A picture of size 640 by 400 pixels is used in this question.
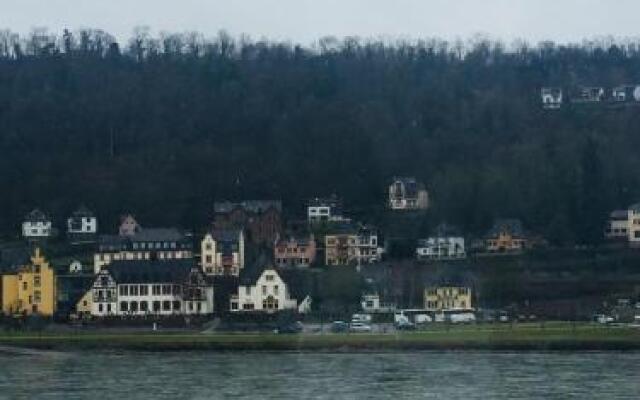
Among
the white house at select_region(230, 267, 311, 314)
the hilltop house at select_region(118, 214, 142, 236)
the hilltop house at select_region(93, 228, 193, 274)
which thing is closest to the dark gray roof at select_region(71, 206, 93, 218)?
the hilltop house at select_region(118, 214, 142, 236)

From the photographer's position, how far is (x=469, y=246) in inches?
2194

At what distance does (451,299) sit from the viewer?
46.8m

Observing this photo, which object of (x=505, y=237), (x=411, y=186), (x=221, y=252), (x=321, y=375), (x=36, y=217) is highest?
(x=411, y=186)

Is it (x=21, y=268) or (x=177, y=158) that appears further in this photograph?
(x=177, y=158)

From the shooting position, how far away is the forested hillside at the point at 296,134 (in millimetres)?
59688

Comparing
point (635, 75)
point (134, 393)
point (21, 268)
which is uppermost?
point (635, 75)

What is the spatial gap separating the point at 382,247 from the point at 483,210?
4757 mm

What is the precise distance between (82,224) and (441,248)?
1445cm

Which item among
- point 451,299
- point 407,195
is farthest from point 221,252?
point 407,195

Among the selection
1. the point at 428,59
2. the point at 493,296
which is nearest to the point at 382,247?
the point at 493,296

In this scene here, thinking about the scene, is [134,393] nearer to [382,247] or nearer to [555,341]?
[555,341]

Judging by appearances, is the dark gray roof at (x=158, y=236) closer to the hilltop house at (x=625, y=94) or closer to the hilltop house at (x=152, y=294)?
the hilltop house at (x=152, y=294)

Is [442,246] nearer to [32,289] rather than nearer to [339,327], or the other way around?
[339,327]

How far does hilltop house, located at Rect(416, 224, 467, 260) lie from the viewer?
177 feet
